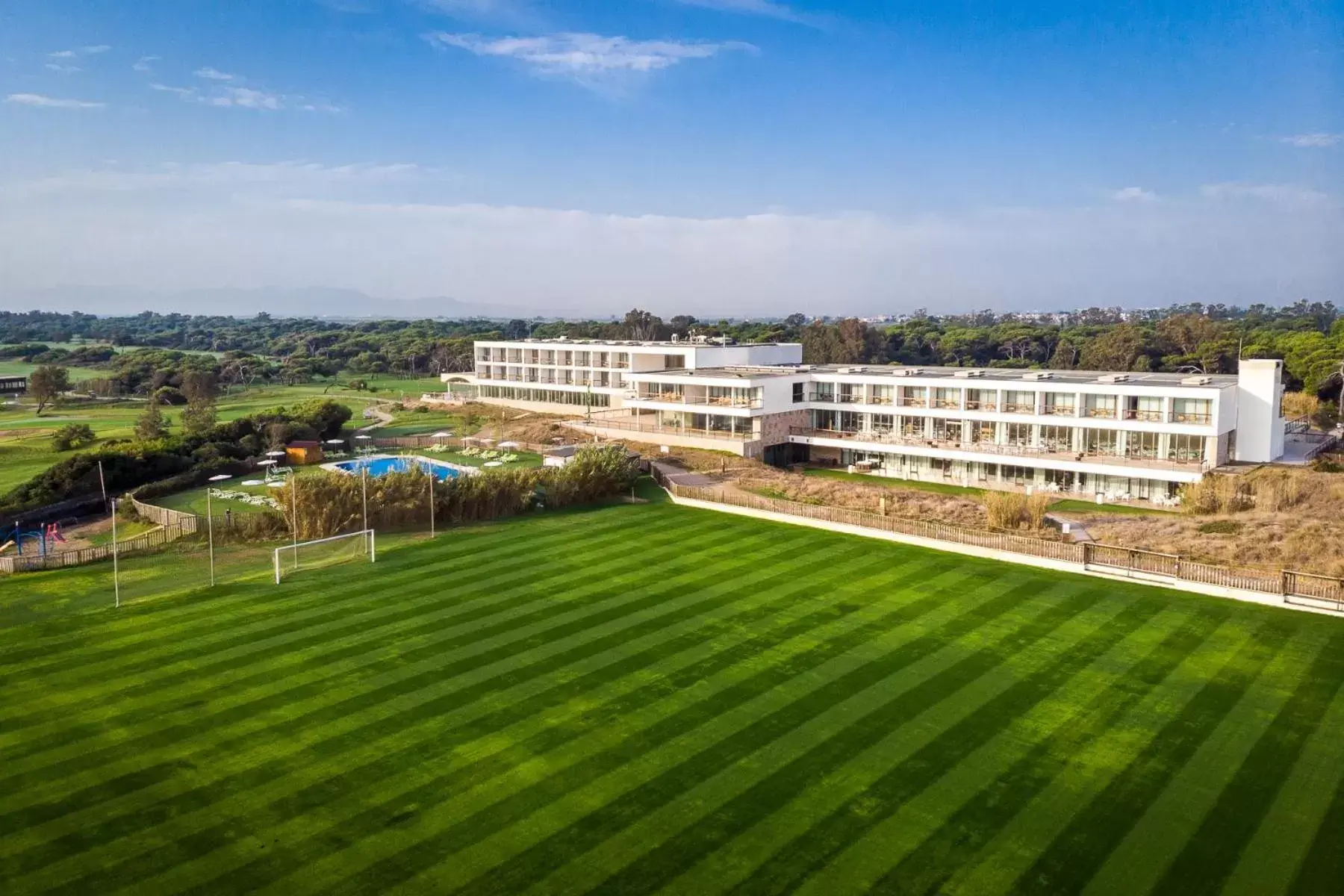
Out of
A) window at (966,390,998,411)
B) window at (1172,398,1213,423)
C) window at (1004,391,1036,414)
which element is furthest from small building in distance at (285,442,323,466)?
window at (1172,398,1213,423)

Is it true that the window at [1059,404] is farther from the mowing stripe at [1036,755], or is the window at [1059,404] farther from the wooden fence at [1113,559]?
the mowing stripe at [1036,755]

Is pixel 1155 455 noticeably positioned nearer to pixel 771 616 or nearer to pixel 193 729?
pixel 771 616

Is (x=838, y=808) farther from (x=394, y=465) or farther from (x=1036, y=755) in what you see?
(x=394, y=465)

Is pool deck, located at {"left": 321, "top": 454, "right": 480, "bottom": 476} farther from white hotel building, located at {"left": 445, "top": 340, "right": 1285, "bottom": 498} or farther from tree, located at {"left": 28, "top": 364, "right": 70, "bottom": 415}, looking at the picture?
tree, located at {"left": 28, "top": 364, "right": 70, "bottom": 415}

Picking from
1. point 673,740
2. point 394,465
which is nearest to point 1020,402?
point 394,465

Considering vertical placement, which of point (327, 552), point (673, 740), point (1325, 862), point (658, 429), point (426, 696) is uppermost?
point (658, 429)

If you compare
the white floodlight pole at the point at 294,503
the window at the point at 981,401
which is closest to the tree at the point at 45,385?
the white floodlight pole at the point at 294,503

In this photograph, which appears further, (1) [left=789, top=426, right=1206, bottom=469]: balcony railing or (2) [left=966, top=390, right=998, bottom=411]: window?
(2) [left=966, top=390, right=998, bottom=411]: window

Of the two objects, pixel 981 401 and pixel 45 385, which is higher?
pixel 981 401
